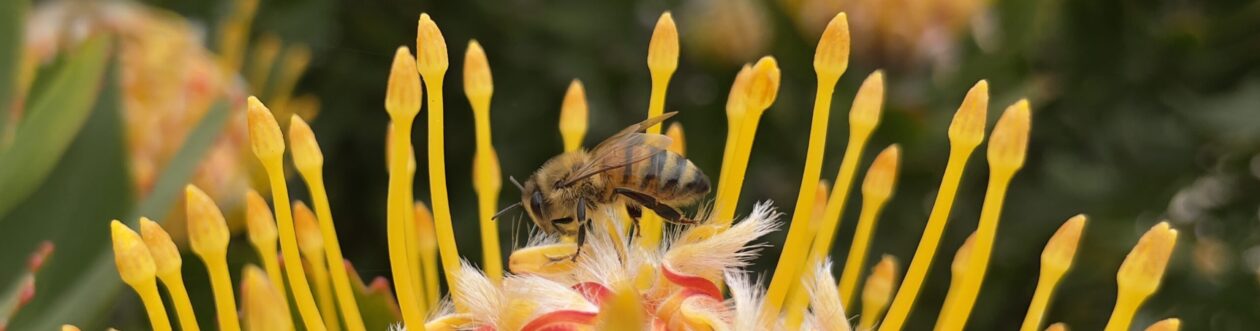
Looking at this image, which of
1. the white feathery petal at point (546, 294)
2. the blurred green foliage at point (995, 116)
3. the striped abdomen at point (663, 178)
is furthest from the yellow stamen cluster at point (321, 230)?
the blurred green foliage at point (995, 116)

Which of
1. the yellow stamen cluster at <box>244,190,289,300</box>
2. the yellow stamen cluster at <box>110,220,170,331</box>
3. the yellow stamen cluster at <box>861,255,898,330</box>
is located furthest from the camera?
the yellow stamen cluster at <box>861,255,898,330</box>

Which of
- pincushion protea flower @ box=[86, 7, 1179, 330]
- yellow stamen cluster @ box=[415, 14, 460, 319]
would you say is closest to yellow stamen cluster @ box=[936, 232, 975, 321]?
pincushion protea flower @ box=[86, 7, 1179, 330]

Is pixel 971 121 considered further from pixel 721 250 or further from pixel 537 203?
pixel 537 203

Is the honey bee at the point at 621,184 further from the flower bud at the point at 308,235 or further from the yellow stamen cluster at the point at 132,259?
the yellow stamen cluster at the point at 132,259

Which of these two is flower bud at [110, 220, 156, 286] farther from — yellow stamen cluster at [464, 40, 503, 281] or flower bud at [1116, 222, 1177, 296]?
flower bud at [1116, 222, 1177, 296]

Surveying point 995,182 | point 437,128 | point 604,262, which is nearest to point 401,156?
point 437,128

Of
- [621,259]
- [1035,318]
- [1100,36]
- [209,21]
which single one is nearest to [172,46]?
[209,21]
